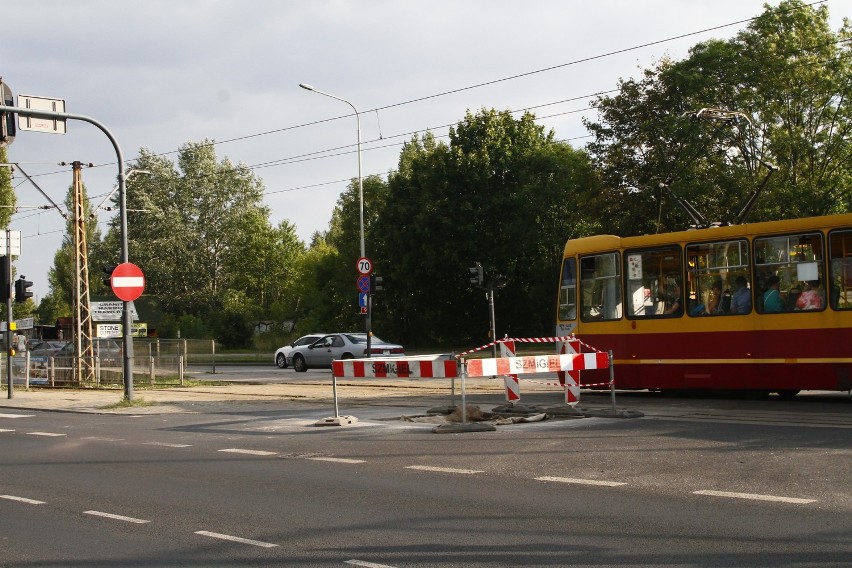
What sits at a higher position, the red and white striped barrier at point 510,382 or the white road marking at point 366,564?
the red and white striped barrier at point 510,382

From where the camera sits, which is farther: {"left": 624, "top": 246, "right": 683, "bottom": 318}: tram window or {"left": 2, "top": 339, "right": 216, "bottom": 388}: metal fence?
{"left": 2, "top": 339, "right": 216, "bottom": 388}: metal fence

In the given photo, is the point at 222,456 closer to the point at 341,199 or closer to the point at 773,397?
the point at 773,397

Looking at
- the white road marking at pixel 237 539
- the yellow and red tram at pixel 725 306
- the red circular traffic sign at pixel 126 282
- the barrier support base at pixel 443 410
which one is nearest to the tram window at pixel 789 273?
the yellow and red tram at pixel 725 306

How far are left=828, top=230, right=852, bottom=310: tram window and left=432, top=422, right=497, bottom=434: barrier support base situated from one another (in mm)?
6778

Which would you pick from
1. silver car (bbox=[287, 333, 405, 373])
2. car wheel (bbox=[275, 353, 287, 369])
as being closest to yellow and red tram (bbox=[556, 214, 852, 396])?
silver car (bbox=[287, 333, 405, 373])

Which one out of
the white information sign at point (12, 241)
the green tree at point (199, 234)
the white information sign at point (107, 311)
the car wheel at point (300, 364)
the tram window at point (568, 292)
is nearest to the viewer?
the tram window at point (568, 292)

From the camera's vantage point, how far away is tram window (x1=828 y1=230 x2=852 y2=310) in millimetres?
16594

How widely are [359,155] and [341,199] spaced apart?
4018cm

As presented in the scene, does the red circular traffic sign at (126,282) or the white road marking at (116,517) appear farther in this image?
the red circular traffic sign at (126,282)

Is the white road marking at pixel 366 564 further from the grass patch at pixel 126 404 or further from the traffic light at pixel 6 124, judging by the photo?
the grass patch at pixel 126 404

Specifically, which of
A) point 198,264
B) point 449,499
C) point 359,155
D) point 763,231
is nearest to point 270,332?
point 198,264

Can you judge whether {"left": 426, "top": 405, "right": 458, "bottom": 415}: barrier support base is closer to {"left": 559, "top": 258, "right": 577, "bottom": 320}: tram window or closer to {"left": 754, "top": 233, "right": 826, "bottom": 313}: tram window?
{"left": 559, "top": 258, "right": 577, "bottom": 320}: tram window

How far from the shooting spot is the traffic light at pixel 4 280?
79.5 feet

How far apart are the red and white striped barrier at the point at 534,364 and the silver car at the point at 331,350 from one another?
1980cm
